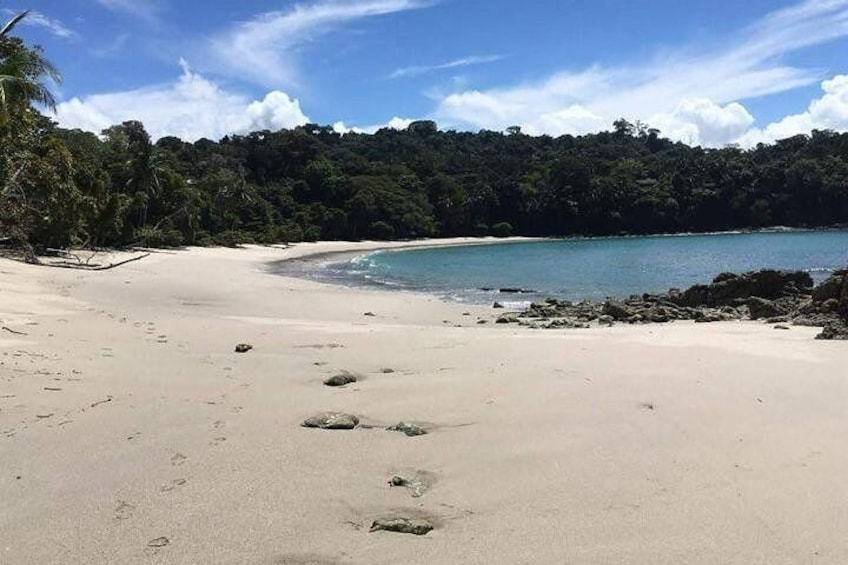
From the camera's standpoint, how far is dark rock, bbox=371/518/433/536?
3709 mm

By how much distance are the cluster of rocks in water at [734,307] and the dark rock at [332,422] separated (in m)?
9.12

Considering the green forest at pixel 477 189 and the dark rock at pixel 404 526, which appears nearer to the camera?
the dark rock at pixel 404 526

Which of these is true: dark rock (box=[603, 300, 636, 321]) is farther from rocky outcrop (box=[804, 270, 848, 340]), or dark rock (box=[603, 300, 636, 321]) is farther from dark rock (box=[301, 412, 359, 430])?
dark rock (box=[301, 412, 359, 430])

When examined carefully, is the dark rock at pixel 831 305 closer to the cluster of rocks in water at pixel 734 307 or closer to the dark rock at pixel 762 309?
the cluster of rocks in water at pixel 734 307

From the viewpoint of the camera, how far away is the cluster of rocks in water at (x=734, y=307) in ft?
48.3

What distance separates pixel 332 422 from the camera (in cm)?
567

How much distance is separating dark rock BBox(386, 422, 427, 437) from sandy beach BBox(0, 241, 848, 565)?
0.40 ft

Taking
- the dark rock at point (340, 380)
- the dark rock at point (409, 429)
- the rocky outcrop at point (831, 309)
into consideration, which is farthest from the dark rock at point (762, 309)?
the dark rock at point (409, 429)

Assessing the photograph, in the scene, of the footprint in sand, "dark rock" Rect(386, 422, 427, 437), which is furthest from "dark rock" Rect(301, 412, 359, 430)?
the footprint in sand

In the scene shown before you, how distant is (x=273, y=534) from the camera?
3.64 metres

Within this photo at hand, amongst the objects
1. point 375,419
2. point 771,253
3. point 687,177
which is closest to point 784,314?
point 375,419

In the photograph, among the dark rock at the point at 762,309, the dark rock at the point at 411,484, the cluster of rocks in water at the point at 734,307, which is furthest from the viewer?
the dark rock at the point at 762,309

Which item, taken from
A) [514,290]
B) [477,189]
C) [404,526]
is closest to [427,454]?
[404,526]

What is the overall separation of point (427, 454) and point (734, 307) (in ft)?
56.0
